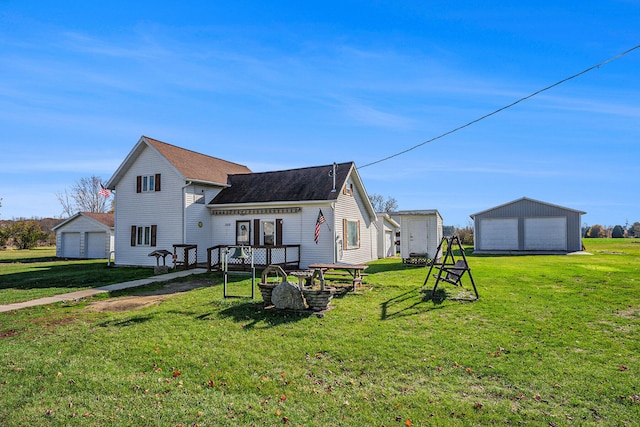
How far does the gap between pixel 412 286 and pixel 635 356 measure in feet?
21.9

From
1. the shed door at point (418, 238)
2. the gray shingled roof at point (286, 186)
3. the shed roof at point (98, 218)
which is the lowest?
the shed door at point (418, 238)

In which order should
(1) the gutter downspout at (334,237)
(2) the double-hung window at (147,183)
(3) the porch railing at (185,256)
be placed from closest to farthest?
1. (1) the gutter downspout at (334,237)
2. (3) the porch railing at (185,256)
3. (2) the double-hung window at (147,183)

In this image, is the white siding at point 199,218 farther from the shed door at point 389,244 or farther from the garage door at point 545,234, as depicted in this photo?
the garage door at point 545,234

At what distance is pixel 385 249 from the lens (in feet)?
88.6

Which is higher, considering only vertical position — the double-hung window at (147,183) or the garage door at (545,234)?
the double-hung window at (147,183)

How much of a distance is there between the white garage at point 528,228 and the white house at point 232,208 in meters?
14.0

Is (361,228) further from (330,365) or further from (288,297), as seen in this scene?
(330,365)

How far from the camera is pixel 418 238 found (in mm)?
21516

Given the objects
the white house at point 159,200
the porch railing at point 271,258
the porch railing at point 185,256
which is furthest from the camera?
the white house at point 159,200

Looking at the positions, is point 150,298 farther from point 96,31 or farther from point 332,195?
point 332,195

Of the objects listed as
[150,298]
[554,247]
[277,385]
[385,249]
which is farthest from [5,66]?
[554,247]

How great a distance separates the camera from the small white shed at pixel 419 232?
69.5ft

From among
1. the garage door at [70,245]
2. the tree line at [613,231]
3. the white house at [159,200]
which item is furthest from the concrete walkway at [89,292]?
the tree line at [613,231]

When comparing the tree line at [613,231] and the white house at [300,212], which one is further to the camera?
the tree line at [613,231]
